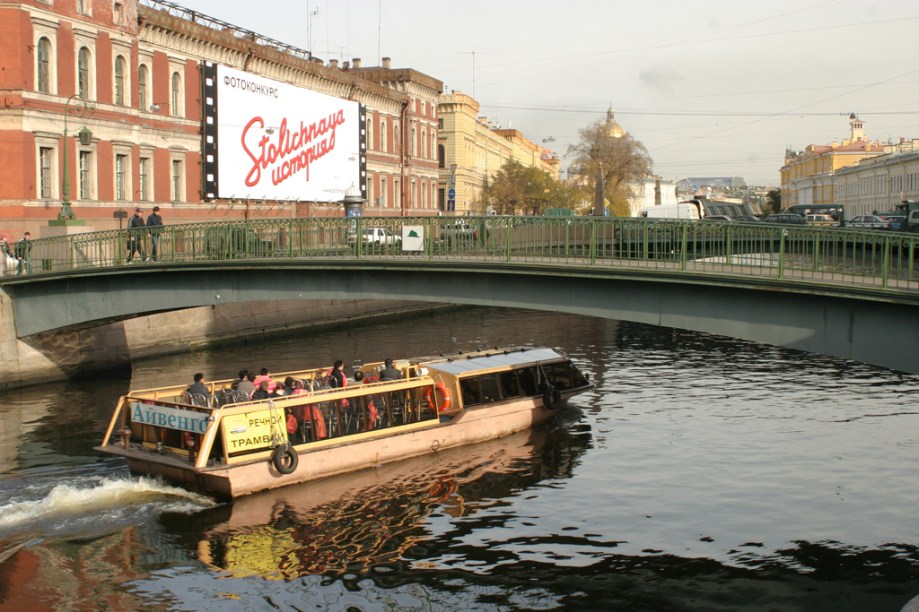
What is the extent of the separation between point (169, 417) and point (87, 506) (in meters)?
2.79

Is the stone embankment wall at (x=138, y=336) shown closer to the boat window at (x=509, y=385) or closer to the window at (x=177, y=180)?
the window at (x=177, y=180)

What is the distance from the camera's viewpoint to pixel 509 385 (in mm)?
29828

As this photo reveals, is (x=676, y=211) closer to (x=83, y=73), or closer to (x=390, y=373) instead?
(x=83, y=73)

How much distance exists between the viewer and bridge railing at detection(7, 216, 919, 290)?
2012cm

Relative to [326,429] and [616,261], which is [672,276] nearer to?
[616,261]

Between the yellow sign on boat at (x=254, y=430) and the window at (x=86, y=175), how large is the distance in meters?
25.4

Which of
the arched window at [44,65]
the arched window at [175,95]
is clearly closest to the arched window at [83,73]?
the arched window at [44,65]

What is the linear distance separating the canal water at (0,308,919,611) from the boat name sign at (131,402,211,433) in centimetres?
135

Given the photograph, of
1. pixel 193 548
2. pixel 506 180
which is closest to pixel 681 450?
pixel 193 548

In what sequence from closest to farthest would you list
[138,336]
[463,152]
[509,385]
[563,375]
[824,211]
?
[509,385] → [563,375] → [138,336] → [824,211] → [463,152]

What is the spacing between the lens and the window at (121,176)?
1865 inches

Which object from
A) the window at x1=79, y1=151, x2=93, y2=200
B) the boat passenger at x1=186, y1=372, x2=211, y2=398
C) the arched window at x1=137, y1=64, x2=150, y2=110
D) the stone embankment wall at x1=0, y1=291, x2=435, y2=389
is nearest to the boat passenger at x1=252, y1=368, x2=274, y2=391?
the boat passenger at x1=186, y1=372, x2=211, y2=398

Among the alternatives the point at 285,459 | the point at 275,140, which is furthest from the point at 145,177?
the point at 285,459

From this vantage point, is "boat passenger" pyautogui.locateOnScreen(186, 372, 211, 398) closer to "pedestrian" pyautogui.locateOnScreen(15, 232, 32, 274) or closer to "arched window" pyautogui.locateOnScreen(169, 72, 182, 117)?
"pedestrian" pyautogui.locateOnScreen(15, 232, 32, 274)
